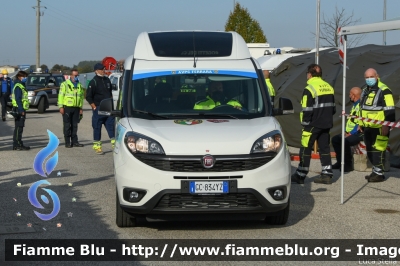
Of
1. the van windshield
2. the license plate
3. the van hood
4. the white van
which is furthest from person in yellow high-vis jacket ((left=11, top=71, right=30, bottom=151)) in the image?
the license plate

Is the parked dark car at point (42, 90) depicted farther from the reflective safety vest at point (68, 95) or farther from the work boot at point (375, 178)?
the work boot at point (375, 178)

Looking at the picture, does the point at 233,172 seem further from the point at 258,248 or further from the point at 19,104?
the point at 19,104

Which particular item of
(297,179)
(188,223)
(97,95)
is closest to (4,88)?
(97,95)

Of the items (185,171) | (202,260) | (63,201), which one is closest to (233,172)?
(185,171)

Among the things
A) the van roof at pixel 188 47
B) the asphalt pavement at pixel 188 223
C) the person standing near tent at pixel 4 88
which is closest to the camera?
the asphalt pavement at pixel 188 223

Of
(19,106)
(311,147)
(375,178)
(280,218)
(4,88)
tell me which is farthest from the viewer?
(4,88)

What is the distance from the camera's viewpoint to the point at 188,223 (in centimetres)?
908

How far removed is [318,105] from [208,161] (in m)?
4.56

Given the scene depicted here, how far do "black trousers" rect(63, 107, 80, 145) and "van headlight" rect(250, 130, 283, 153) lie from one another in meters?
10.6

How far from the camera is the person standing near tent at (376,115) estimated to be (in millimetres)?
12578

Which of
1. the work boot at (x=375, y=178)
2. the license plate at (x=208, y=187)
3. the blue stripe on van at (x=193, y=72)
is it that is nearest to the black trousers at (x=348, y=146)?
the work boot at (x=375, y=178)

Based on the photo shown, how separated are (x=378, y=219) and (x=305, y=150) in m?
3.16

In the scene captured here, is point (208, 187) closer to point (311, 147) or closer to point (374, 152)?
point (311, 147)

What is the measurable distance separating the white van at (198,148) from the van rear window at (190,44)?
298mm
